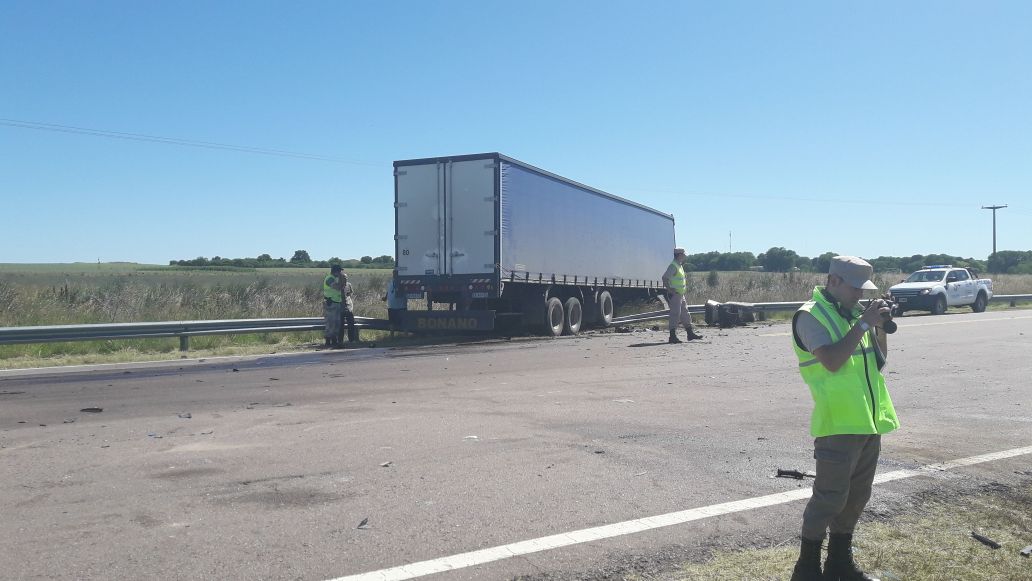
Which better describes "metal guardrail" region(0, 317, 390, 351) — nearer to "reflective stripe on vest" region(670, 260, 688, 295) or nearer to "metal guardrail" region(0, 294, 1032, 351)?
"metal guardrail" region(0, 294, 1032, 351)

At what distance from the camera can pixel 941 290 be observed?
3055 centimetres

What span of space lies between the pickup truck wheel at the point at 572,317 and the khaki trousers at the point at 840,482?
17.1 meters

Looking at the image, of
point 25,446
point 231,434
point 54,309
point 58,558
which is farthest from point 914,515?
point 54,309

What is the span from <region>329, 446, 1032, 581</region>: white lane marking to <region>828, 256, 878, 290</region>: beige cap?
172cm

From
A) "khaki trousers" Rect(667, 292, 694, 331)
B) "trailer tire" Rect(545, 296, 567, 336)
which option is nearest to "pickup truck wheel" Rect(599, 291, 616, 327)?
"trailer tire" Rect(545, 296, 567, 336)

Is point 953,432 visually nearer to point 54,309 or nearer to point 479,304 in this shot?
point 479,304

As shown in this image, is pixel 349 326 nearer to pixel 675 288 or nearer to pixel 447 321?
pixel 447 321

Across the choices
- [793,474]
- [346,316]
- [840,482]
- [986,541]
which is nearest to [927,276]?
[346,316]

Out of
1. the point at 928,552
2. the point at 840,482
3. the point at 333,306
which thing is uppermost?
the point at 333,306

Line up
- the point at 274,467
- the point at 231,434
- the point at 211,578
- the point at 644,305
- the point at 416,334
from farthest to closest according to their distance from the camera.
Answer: the point at 644,305 < the point at 416,334 < the point at 231,434 < the point at 274,467 < the point at 211,578

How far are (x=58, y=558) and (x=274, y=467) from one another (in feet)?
6.73

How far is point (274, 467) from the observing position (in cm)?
→ 630

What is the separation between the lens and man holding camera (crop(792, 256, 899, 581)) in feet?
13.1

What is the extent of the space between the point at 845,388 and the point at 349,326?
15474 millimetres
